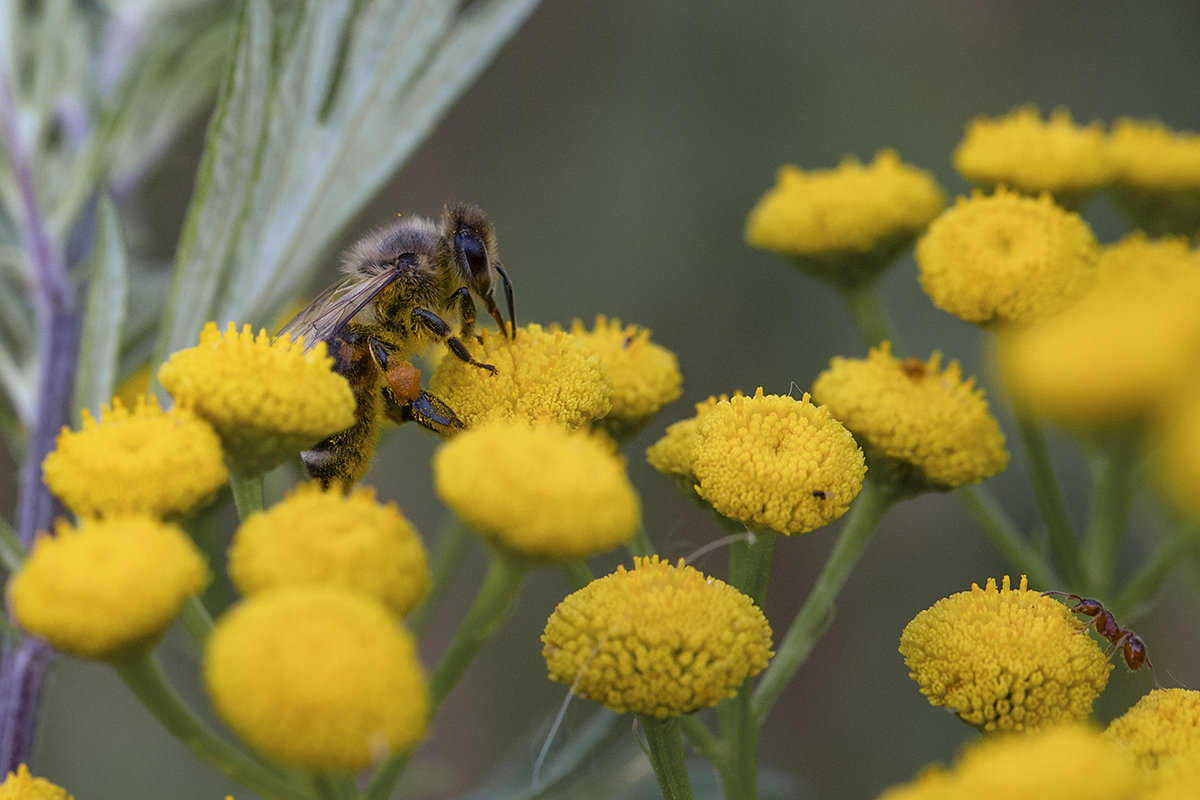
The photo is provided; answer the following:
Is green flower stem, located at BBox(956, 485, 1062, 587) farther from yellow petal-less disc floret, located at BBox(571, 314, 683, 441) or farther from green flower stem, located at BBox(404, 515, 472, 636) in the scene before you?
green flower stem, located at BBox(404, 515, 472, 636)

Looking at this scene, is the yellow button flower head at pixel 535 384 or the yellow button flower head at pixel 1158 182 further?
the yellow button flower head at pixel 1158 182

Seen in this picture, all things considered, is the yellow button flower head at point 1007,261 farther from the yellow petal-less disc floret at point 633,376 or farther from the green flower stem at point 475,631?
the green flower stem at point 475,631

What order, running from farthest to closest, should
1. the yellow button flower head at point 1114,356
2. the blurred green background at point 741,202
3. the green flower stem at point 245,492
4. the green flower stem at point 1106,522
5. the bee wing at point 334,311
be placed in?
the blurred green background at point 741,202 < the bee wing at point 334,311 < the green flower stem at point 1106,522 < the green flower stem at point 245,492 < the yellow button flower head at point 1114,356

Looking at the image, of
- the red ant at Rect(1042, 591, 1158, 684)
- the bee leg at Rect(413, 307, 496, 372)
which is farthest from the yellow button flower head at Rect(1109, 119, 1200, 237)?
the bee leg at Rect(413, 307, 496, 372)

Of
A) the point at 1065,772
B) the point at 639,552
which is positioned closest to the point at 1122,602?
the point at 639,552

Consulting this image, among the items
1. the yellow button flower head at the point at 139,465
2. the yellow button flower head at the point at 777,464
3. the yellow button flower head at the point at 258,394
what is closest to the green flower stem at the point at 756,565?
the yellow button flower head at the point at 777,464
